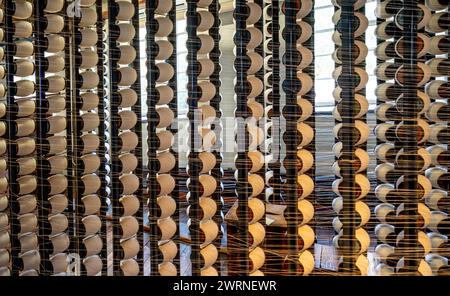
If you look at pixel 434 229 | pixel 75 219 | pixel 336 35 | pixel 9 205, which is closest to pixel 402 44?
pixel 336 35

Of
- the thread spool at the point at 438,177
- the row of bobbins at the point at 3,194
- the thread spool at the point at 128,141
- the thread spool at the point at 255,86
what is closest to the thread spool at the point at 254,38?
the thread spool at the point at 255,86

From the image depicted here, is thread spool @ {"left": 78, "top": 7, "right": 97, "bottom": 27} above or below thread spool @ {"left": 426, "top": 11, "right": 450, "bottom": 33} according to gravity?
above

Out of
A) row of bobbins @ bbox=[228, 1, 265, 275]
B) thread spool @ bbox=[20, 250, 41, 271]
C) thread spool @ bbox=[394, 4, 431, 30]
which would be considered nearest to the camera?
thread spool @ bbox=[394, 4, 431, 30]

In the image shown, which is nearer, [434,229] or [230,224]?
[434,229]

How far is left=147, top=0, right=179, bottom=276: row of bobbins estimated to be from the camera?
1.65 m

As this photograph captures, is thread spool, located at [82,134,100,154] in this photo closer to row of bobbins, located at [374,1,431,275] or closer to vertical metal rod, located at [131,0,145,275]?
vertical metal rod, located at [131,0,145,275]

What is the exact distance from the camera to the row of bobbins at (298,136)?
1.57 m

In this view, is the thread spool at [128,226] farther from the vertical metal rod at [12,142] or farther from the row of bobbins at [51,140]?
the vertical metal rod at [12,142]

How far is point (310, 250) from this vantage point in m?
1.67

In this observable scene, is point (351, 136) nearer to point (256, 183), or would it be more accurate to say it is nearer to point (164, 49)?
point (256, 183)

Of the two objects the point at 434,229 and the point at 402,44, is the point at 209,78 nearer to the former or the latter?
the point at 402,44

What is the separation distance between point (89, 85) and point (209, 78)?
0.42 meters

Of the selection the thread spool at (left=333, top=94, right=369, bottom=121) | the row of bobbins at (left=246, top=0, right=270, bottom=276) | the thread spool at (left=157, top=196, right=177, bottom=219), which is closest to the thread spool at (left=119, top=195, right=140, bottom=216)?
the thread spool at (left=157, top=196, right=177, bottom=219)

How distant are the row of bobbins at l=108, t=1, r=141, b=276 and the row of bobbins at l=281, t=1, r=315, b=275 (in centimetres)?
53
